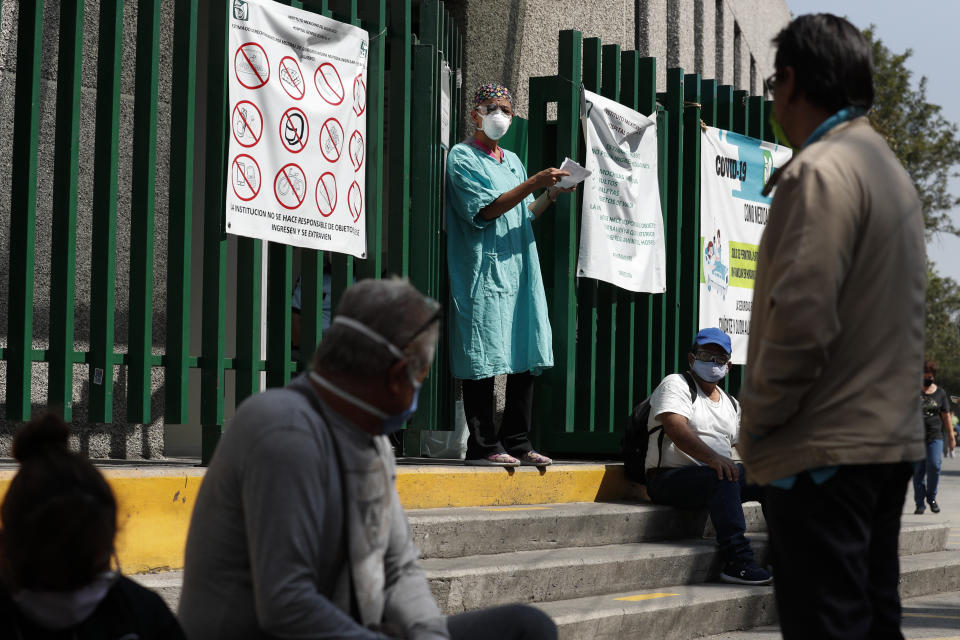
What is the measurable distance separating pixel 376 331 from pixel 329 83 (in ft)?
11.4

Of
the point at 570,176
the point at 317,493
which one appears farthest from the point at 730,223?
the point at 317,493

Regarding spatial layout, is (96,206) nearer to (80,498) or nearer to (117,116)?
(117,116)

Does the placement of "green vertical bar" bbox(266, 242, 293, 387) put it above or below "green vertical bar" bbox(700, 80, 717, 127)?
below

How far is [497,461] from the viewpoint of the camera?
6.33 metres

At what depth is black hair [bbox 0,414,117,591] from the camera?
7.37 feet

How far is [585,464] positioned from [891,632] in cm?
414

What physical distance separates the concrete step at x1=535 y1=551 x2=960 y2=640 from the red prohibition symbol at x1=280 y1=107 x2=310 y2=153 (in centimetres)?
228

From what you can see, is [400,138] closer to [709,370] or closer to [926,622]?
[709,370]

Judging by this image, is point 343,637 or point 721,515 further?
point 721,515

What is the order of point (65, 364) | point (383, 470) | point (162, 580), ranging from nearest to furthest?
point (383, 470), point (162, 580), point (65, 364)

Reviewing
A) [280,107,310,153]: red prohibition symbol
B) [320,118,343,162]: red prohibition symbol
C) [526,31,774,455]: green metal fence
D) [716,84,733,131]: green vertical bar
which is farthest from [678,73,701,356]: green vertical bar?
[280,107,310,153]: red prohibition symbol

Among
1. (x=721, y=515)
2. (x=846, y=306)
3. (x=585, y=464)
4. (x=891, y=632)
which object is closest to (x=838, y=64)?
(x=846, y=306)

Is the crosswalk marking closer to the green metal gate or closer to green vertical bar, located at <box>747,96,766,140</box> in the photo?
the green metal gate

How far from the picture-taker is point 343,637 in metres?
2.54
